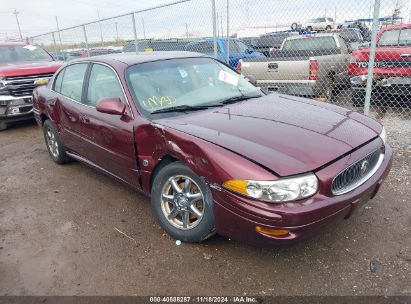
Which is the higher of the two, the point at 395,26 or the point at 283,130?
the point at 395,26

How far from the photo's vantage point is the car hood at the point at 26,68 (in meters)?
7.38

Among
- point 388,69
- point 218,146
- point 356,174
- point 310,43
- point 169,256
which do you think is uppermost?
point 310,43

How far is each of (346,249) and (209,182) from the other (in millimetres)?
1338

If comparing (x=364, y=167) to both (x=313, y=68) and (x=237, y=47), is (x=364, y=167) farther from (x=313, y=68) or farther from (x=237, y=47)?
(x=237, y=47)

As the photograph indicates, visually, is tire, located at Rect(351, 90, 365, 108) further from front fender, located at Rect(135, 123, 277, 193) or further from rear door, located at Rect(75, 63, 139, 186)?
front fender, located at Rect(135, 123, 277, 193)

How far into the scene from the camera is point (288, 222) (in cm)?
229

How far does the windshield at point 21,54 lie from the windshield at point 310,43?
6.28 metres

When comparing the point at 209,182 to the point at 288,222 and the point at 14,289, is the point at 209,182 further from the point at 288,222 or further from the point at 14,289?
the point at 14,289

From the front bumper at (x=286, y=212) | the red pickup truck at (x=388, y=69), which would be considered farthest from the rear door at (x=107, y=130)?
the red pickup truck at (x=388, y=69)

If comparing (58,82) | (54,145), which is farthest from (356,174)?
(54,145)

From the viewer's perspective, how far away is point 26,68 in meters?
7.61

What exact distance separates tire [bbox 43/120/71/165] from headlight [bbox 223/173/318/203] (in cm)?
348

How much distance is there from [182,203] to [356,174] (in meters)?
1.42

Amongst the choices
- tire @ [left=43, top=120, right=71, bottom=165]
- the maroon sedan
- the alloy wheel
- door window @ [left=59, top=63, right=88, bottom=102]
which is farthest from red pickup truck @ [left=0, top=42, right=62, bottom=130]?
the alloy wheel
